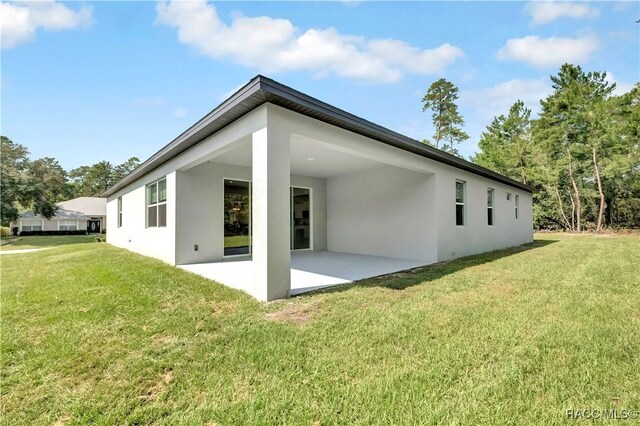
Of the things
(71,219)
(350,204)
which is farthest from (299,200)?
(71,219)

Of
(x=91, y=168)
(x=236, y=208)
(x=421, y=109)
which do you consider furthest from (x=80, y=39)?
(x=91, y=168)

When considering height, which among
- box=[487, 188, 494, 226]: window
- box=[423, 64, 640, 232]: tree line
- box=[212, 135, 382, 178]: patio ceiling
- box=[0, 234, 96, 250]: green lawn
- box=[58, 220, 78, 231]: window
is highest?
box=[423, 64, 640, 232]: tree line

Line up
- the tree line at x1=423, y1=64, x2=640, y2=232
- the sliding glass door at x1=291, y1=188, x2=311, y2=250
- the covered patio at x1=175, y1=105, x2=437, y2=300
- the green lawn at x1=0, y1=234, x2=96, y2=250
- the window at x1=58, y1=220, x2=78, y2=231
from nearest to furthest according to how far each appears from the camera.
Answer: the covered patio at x1=175, y1=105, x2=437, y2=300
the sliding glass door at x1=291, y1=188, x2=311, y2=250
the green lawn at x1=0, y1=234, x2=96, y2=250
the tree line at x1=423, y1=64, x2=640, y2=232
the window at x1=58, y1=220, x2=78, y2=231

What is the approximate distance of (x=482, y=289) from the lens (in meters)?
4.74

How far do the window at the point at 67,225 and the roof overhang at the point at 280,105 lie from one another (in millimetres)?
29811

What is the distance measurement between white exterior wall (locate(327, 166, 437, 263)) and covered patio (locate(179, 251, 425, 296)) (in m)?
0.59

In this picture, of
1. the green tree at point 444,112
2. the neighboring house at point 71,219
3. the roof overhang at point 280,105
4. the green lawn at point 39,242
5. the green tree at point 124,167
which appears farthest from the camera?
the green tree at point 124,167

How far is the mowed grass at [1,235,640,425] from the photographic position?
A: 191 cm

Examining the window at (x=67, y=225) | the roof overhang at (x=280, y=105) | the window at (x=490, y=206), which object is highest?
the roof overhang at (x=280, y=105)

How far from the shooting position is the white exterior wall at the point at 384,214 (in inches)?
318

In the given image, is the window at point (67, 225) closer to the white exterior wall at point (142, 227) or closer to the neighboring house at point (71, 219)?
the neighboring house at point (71, 219)

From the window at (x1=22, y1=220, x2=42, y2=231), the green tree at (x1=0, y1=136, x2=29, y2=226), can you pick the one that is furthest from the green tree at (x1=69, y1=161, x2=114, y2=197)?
the green tree at (x1=0, y1=136, x2=29, y2=226)

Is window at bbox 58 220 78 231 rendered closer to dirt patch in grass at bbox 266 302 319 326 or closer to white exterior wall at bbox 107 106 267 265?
white exterior wall at bbox 107 106 267 265

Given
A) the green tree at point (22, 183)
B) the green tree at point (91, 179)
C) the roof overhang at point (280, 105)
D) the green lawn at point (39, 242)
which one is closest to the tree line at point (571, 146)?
the roof overhang at point (280, 105)
